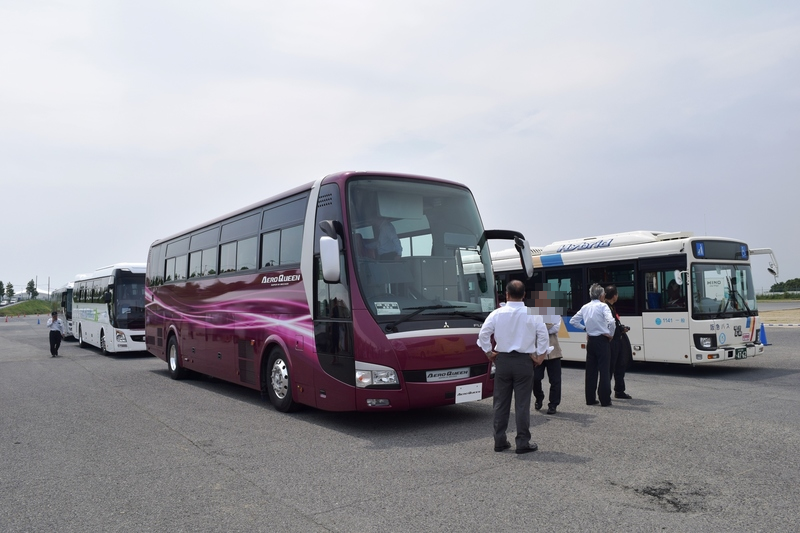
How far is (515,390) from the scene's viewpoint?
6668 millimetres

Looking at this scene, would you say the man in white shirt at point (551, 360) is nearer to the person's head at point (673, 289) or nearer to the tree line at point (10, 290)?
the person's head at point (673, 289)

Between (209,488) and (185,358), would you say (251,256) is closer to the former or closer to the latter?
(185,358)

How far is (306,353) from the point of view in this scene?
8.61 meters

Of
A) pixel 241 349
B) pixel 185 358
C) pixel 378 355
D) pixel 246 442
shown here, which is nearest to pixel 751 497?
pixel 378 355

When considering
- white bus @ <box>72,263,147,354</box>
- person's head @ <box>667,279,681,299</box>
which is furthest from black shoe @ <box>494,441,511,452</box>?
white bus @ <box>72,263,147,354</box>

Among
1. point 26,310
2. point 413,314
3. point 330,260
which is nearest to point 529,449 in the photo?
point 413,314

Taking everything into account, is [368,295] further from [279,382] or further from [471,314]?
[279,382]

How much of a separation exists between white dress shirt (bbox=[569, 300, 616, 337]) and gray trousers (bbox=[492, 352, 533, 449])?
2.83 meters

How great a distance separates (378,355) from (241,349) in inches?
156

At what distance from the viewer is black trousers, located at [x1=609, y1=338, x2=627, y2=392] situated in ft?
31.9

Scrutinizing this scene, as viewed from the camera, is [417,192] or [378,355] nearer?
[378,355]

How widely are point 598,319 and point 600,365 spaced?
68 cm

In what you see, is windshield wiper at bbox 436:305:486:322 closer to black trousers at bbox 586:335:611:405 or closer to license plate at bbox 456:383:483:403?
license plate at bbox 456:383:483:403

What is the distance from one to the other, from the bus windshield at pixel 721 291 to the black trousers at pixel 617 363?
3.63 meters
